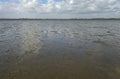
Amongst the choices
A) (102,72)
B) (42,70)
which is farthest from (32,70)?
(102,72)

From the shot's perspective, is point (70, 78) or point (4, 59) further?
point (4, 59)

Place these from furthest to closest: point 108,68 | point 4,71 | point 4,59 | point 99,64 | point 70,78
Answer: point 4,59
point 99,64
point 108,68
point 4,71
point 70,78

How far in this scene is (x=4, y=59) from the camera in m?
8.45

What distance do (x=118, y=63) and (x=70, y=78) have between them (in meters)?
3.24

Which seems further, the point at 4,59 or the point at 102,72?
the point at 4,59

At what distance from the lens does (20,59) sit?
28.1 ft

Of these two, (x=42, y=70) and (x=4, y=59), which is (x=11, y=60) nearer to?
(x=4, y=59)

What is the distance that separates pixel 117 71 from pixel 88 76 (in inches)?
57.7

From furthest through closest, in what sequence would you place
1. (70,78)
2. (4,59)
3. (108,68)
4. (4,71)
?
1. (4,59)
2. (108,68)
3. (4,71)
4. (70,78)

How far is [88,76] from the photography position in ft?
20.5

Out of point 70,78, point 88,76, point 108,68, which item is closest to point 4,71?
point 70,78

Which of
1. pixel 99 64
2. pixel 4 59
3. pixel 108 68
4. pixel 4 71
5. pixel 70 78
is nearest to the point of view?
pixel 70 78

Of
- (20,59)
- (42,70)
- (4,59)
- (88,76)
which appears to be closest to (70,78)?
(88,76)

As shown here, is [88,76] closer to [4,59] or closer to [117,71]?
[117,71]
